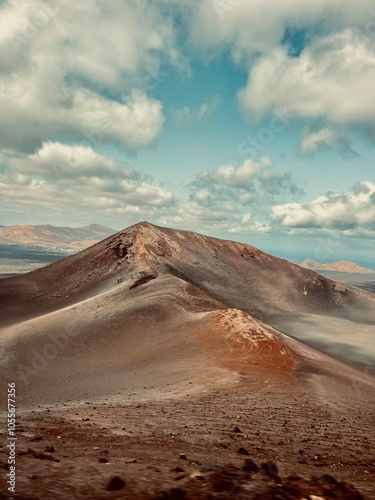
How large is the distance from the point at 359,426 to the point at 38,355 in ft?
73.4

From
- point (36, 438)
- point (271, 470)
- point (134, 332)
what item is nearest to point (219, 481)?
point (271, 470)

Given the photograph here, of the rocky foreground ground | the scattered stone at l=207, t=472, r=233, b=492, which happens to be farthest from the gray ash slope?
the scattered stone at l=207, t=472, r=233, b=492

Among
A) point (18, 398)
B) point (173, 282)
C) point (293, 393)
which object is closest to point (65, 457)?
point (293, 393)

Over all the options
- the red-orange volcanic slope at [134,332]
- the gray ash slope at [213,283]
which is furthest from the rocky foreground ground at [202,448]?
the gray ash slope at [213,283]

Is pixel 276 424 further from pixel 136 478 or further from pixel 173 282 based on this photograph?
pixel 173 282

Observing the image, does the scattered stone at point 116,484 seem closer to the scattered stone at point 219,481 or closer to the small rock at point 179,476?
the small rock at point 179,476

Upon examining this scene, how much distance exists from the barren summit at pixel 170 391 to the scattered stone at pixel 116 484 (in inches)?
4.9

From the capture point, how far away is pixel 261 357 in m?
21.5

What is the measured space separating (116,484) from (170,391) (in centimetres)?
1147

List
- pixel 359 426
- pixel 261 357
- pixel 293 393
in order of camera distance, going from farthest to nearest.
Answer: pixel 261 357, pixel 293 393, pixel 359 426

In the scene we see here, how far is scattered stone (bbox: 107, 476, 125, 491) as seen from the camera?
17.0ft

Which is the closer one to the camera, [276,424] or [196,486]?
[196,486]

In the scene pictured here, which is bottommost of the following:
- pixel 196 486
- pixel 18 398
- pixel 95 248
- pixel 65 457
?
pixel 18 398

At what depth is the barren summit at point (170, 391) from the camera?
6766 millimetres
